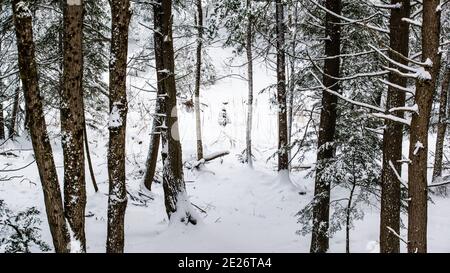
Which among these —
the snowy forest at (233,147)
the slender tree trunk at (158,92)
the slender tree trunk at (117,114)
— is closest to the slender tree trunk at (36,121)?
the snowy forest at (233,147)

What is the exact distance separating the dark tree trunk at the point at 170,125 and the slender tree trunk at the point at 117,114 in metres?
4.32

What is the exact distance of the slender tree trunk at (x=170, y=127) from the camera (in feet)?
34.7

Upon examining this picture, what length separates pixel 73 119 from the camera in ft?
18.3

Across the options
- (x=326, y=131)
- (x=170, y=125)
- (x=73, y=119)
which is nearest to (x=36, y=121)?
(x=73, y=119)

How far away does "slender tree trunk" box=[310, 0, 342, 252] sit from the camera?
8.88 m

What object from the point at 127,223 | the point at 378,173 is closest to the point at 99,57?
the point at 127,223

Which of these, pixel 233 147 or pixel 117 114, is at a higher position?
pixel 233 147

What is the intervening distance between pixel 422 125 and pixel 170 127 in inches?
286

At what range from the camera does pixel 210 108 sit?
2634 centimetres

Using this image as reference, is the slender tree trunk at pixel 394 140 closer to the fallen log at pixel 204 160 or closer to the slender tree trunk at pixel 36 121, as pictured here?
the slender tree trunk at pixel 36 121

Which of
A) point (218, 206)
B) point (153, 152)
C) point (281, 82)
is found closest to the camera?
point (153, 152)

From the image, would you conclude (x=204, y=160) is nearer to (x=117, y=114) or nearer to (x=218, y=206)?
(x=218, y=206)

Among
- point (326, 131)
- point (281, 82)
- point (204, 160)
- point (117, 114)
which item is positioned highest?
point (281, 82)

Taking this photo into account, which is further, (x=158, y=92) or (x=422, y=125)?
(x=158, y=92)
